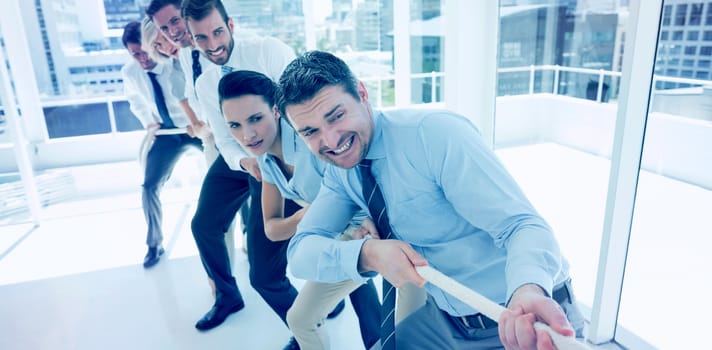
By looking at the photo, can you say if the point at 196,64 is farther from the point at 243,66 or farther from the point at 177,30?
the point at 243,66

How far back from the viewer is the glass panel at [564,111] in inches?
99.7

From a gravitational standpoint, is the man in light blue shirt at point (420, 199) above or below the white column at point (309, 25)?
below

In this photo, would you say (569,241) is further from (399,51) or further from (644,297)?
(399,51)

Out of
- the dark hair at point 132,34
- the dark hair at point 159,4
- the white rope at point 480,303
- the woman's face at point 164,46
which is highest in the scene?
the dark hair at point 159,4

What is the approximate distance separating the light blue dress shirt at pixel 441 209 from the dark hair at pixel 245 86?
2.00ft

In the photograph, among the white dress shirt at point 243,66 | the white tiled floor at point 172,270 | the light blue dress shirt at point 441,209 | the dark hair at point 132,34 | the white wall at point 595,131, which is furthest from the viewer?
the dark hair at point 132,34

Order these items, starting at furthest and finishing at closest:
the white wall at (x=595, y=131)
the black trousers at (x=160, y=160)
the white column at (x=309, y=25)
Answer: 1. the white column at (x=309, y=25)
2. the black trousers at (x=160, y=160)
3. the white wall at (x=595, y=131)

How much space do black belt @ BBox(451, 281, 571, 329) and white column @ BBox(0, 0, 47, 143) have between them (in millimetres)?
4239

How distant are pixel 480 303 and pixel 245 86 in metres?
1.23

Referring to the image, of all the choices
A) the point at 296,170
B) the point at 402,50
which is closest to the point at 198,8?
the point at 296,170

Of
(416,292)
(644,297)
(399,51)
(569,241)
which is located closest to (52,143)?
(399,51)

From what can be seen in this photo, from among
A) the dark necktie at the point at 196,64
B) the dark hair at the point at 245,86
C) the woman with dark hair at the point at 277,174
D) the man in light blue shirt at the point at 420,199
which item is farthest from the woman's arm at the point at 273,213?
the dark necktie at the point at 196,64

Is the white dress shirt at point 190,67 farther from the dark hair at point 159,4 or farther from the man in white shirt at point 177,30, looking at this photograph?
the dark hair at point 159,4

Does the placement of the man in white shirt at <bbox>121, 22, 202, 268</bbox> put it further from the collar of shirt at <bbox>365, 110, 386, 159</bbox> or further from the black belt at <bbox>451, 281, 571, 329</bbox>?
the black belt at <bbox>451, 281, 571, 329</bbox>
